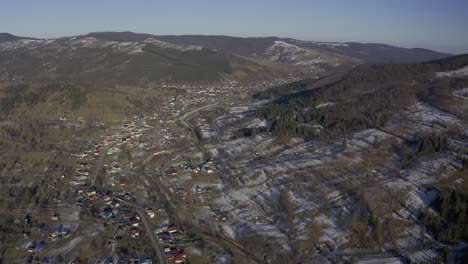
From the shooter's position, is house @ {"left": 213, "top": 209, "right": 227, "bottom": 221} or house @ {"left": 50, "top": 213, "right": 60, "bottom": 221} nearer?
house @ {"left": 50, "top": 213, "right": 60, "bottom": 221}

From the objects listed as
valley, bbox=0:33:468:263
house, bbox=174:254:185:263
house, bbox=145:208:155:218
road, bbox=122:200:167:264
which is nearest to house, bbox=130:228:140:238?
valley, bbox=0:33:468:263

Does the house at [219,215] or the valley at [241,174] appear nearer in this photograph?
the valley at [241,174]

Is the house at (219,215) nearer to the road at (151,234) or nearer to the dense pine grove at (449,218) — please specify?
the road at (151,234)

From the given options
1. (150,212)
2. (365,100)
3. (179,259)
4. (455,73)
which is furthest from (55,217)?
(455,73)

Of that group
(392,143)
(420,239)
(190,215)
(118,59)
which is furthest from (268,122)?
(118,59)

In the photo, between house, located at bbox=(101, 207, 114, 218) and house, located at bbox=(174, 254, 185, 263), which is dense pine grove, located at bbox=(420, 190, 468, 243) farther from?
house, located at bbox=(101, 207, 114, 218)

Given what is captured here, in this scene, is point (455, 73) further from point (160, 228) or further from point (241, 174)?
point (160, 228)

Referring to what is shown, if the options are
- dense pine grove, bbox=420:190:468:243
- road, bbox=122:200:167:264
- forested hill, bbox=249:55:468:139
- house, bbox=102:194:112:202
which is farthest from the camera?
forested hill, bbox=249:55:468:139

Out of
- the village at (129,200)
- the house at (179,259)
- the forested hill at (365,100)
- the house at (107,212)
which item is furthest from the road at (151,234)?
the forested hill at (365,100)

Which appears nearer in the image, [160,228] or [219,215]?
[160,228]

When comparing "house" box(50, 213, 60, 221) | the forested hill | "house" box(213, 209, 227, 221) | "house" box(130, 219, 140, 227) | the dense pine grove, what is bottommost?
"house" box(50, 213, 60, 221)

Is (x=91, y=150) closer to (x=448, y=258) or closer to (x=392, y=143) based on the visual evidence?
(x=392, y=143)
